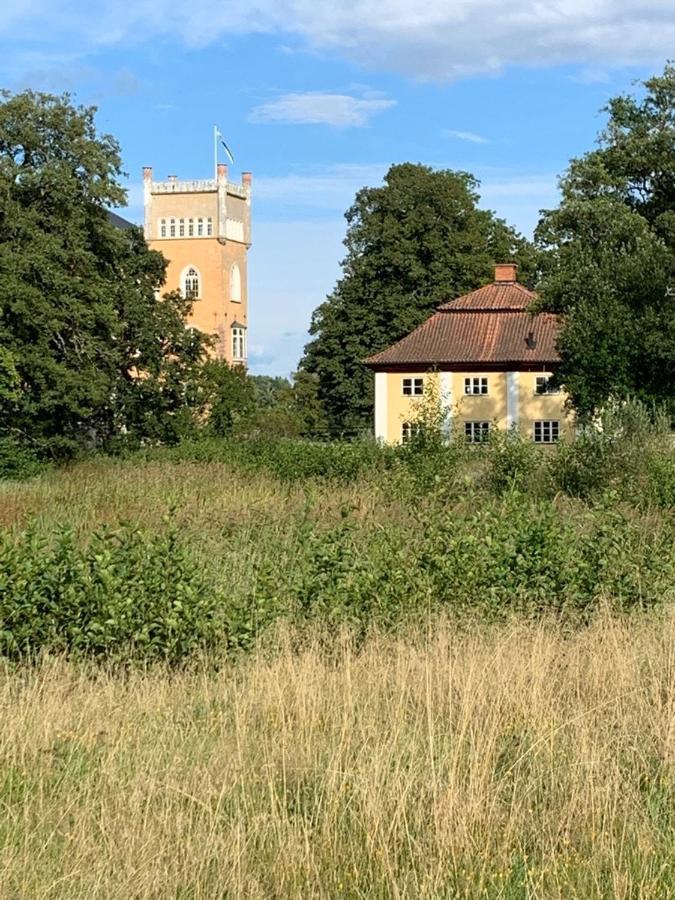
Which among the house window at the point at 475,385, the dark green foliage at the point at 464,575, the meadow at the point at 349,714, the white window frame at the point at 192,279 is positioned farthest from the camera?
the white window frame at the point at 192,279

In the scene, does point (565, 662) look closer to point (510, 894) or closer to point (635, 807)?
point (635, 807)

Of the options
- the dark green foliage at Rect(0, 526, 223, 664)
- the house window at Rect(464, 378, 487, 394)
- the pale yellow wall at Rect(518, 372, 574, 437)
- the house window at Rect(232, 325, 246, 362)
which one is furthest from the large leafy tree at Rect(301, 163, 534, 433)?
the dark green foliage at Rect(0, 526, 223, 664)

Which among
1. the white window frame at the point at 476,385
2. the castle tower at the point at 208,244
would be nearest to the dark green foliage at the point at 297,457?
the white window frame at the point at 476,385

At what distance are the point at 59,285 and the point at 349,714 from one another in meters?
34.9

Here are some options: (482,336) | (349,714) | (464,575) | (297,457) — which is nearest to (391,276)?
(482,336)

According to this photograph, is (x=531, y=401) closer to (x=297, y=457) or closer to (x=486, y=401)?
(x=486, y=401)

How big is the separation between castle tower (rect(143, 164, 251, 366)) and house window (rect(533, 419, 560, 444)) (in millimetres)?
46468

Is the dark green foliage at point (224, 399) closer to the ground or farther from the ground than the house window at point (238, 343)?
closer to the ground

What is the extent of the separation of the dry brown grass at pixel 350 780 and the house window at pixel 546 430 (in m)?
50.9

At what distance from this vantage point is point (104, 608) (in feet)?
29.0

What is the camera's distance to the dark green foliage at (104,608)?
876cm

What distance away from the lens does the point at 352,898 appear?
4.89 meters

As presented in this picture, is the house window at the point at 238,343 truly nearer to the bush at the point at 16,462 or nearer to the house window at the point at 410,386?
the house window at the point at 410,386

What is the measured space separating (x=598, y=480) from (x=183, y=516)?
25.7 feet
